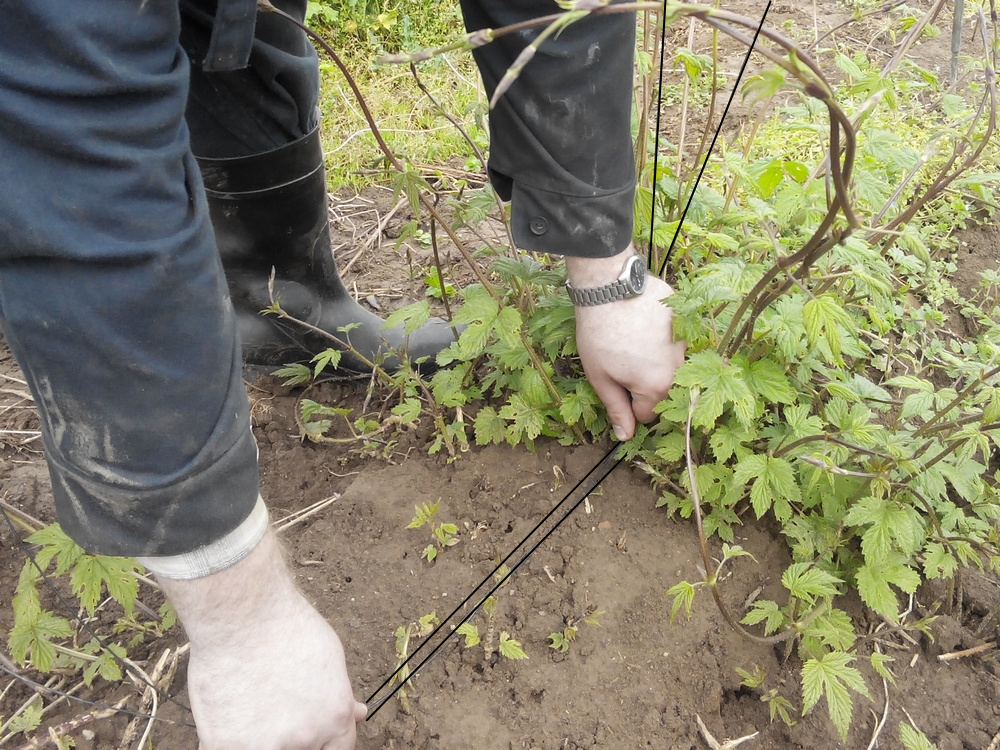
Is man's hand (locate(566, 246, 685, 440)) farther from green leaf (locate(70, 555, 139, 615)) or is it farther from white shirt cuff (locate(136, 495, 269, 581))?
green leaf (locate(70, 555, 139, 615))

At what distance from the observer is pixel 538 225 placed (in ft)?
4.61

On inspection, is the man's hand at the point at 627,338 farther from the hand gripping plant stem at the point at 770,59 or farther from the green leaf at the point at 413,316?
the green leaf at the point at 413,316

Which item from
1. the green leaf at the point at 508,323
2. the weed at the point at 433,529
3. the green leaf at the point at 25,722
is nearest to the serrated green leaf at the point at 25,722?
the green leaf at the point at 25,722

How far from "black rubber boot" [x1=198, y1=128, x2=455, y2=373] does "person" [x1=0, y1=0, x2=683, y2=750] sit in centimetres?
65

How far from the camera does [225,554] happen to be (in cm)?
99

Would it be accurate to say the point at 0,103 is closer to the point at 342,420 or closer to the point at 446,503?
the point at 446,503

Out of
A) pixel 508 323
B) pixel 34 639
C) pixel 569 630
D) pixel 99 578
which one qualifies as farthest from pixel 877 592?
pixel 34 639

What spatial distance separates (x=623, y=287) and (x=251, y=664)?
0.90 metres

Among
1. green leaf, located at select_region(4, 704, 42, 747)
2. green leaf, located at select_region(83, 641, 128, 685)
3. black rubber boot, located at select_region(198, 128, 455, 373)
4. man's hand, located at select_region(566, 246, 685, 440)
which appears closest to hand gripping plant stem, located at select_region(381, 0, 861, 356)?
man's hand, located at select_region(566, 246, 685, 440)

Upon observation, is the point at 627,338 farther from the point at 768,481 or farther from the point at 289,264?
the point at 289,264

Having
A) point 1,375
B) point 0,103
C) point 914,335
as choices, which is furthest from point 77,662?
point 914,335

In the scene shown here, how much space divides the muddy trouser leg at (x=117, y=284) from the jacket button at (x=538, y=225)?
0.62m

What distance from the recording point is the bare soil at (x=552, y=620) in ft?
4.49

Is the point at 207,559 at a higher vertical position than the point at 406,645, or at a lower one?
higher
